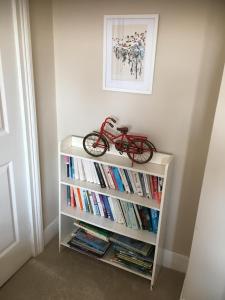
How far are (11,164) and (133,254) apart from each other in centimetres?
110

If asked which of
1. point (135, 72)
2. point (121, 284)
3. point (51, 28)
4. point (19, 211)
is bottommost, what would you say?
point (121, 284)

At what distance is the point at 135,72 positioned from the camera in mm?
1590

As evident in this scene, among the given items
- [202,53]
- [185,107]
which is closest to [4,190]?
[185,107]

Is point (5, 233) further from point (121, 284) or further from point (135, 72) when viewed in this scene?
point (135, 72)

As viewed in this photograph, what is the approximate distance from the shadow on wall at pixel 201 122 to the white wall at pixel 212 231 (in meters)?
0.32

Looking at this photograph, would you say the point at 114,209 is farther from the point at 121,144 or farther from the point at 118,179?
the point at 121,144

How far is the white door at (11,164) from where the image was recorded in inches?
55.5

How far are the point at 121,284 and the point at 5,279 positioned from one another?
832 millimetres

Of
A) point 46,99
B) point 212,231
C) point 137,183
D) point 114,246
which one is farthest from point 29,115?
point 212,231

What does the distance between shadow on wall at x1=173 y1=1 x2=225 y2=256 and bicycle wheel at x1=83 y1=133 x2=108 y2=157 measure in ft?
1.89

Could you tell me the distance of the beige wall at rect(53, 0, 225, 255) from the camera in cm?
140

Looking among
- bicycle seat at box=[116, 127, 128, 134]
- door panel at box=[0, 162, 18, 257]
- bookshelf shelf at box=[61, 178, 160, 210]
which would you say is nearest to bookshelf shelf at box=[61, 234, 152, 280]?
door panel at box=[0, 162, 18, 257]

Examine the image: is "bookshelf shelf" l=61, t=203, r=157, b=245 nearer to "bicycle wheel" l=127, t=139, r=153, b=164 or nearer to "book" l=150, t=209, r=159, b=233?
"book" l=150, t=209, r=159, b=233

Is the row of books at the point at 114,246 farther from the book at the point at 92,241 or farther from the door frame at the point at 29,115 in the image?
the door frame at the point at 29,115
